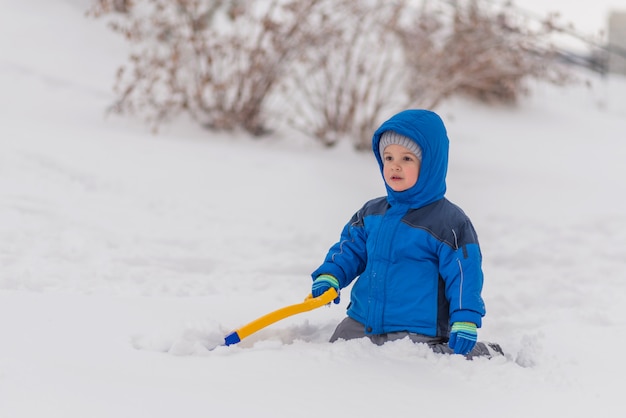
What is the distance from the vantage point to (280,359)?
7.23ft

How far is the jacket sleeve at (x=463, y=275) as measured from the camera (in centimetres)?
224

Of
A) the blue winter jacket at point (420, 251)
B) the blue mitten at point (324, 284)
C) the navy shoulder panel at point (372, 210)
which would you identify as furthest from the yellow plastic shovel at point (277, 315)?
the navy shoulder panel at point (372, 210)

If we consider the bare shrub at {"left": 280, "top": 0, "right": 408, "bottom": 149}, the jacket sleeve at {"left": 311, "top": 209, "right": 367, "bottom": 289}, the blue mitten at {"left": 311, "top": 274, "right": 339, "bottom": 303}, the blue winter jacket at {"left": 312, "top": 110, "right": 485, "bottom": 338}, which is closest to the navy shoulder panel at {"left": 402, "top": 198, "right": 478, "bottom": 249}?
the blue winter jacket at {"left": 312, "top": 110, "right": 485, "bottom": 338}

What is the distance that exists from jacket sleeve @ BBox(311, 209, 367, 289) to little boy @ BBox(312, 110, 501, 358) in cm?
7

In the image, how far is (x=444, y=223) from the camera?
2344mm

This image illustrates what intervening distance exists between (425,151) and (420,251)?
1.12ft

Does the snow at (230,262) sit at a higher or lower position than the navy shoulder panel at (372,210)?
→ lower

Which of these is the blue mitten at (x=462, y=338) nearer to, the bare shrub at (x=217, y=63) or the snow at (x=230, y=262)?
the snow at (x=230, y=262)

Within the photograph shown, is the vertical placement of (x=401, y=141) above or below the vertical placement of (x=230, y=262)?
above

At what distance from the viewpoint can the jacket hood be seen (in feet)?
7.71

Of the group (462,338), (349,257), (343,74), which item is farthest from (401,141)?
(343,74)

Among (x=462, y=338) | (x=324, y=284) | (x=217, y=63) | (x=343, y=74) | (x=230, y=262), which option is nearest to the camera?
(x=462, y=338)

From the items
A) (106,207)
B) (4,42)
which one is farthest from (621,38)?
(106,207)

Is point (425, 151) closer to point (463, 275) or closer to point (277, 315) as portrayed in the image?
point (463, 275)
